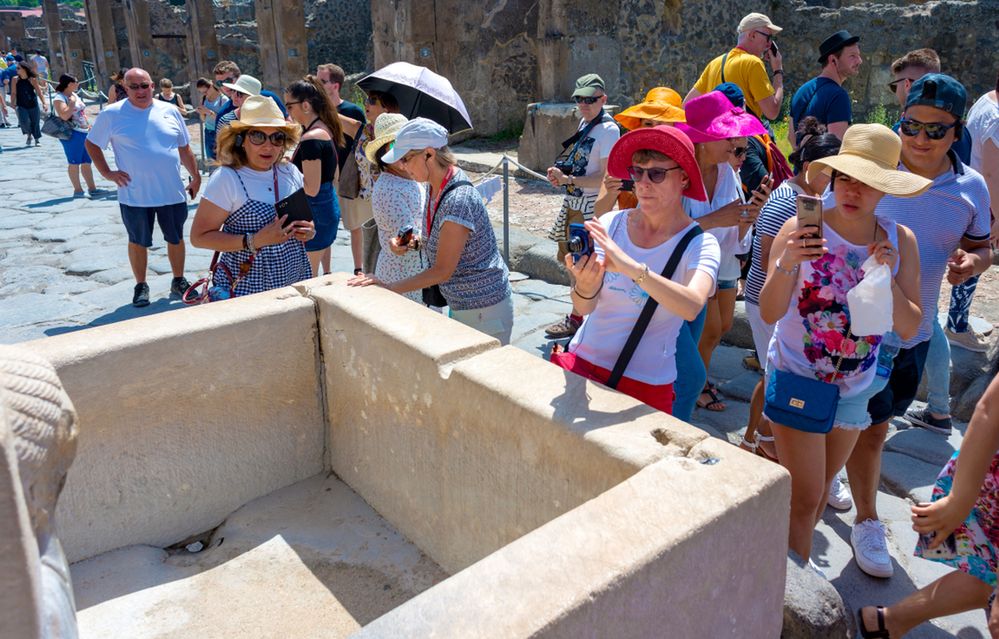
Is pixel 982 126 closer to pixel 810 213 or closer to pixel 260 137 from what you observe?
pixel 810 213

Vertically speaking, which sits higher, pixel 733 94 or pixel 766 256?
pixel 733 94

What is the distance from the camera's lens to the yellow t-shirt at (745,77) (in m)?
5.21

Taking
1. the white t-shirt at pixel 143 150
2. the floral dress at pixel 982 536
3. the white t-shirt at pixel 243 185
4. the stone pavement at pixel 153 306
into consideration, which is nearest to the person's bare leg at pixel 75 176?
the stone pavement at pixel 153 306

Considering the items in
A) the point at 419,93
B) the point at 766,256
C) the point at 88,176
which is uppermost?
the point at 419,93

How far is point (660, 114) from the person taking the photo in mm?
3939

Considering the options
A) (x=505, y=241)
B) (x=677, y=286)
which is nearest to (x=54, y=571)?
(x=677, y=286)

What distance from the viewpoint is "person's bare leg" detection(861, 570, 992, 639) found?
2.39 m

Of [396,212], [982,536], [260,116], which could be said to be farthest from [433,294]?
[982,536]

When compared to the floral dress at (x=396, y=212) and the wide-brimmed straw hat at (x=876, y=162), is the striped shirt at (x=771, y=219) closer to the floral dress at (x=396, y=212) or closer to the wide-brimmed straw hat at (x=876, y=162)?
the wide-brimmed straw hat at (x=876, y=162)

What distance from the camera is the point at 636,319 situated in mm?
2678

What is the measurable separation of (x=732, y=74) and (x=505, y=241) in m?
2.31

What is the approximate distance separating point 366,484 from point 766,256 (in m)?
1.84

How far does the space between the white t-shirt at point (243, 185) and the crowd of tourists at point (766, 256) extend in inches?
0.4

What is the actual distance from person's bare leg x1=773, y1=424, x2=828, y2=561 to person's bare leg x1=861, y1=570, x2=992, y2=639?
0.32m
